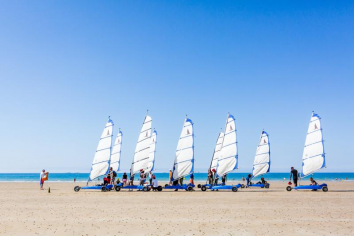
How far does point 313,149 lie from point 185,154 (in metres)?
10.6

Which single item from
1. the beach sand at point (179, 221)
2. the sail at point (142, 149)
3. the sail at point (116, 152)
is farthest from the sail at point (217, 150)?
the beach sand at point (179, 221)

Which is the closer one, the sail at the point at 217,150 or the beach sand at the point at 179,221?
A: the beach sand at the point at 179,221

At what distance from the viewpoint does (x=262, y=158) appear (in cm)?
3222

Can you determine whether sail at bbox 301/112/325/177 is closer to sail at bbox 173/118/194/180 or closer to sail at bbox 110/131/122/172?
sail at bbox 173/118/194/180

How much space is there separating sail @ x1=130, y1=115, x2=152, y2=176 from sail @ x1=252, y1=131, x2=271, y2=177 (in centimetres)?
1045

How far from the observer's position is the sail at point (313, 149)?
27766 millimetres

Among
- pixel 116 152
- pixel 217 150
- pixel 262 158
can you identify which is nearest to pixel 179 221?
pixel 116 152

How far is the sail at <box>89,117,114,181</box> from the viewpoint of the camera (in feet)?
94.2

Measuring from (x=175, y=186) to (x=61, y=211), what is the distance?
13.5 m

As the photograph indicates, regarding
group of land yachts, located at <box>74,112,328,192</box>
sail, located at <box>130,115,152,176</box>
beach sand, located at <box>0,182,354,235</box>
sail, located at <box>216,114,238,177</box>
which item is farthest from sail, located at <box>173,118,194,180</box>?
beach sand, located at <box>0,182,354,235</box>

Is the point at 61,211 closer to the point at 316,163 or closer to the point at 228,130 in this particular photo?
the point at 228,130

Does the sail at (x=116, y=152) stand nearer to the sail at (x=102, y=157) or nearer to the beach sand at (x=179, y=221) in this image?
the sail at (x=102, y=157)

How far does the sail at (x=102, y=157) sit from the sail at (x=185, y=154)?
585 cm

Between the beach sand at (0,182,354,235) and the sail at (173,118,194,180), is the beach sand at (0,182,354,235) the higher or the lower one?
the lower one
